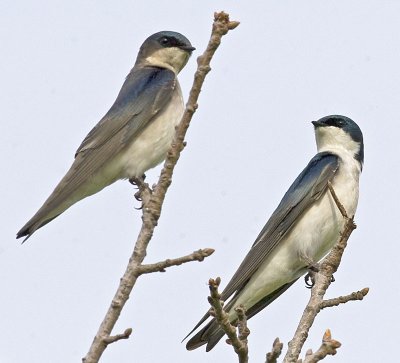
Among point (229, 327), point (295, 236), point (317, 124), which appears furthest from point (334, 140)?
point (229, 327)

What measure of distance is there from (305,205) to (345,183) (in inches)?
13.9

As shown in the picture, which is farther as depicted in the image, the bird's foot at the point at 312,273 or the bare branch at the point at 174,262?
the bird's foot at the point at 312,273

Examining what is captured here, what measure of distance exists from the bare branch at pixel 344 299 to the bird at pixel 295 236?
1860 mm

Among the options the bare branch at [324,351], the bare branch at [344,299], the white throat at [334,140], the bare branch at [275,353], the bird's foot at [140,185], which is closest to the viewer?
the bare branch at [275,353]

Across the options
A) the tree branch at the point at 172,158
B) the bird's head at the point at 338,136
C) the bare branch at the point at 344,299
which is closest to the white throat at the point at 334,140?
the bird's head at the point at 338,136

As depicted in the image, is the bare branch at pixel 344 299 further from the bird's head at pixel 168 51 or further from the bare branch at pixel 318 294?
the bird's head at pixel 168 51

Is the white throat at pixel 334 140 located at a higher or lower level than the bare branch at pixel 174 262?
higher

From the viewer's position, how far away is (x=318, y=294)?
4.33m

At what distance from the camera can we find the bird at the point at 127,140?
6.30 metres

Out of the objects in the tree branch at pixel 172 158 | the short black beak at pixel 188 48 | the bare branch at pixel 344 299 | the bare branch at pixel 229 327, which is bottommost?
the bare branch at pixel 229 327

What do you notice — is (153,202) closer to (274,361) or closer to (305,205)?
(274,361)

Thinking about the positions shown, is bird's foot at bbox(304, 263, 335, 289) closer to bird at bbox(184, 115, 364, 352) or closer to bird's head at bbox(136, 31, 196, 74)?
bird at bbox(184, 115, 364, 352)

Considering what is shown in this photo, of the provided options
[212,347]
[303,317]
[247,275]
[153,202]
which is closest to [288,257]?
[247,275]

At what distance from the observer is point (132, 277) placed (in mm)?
3594
